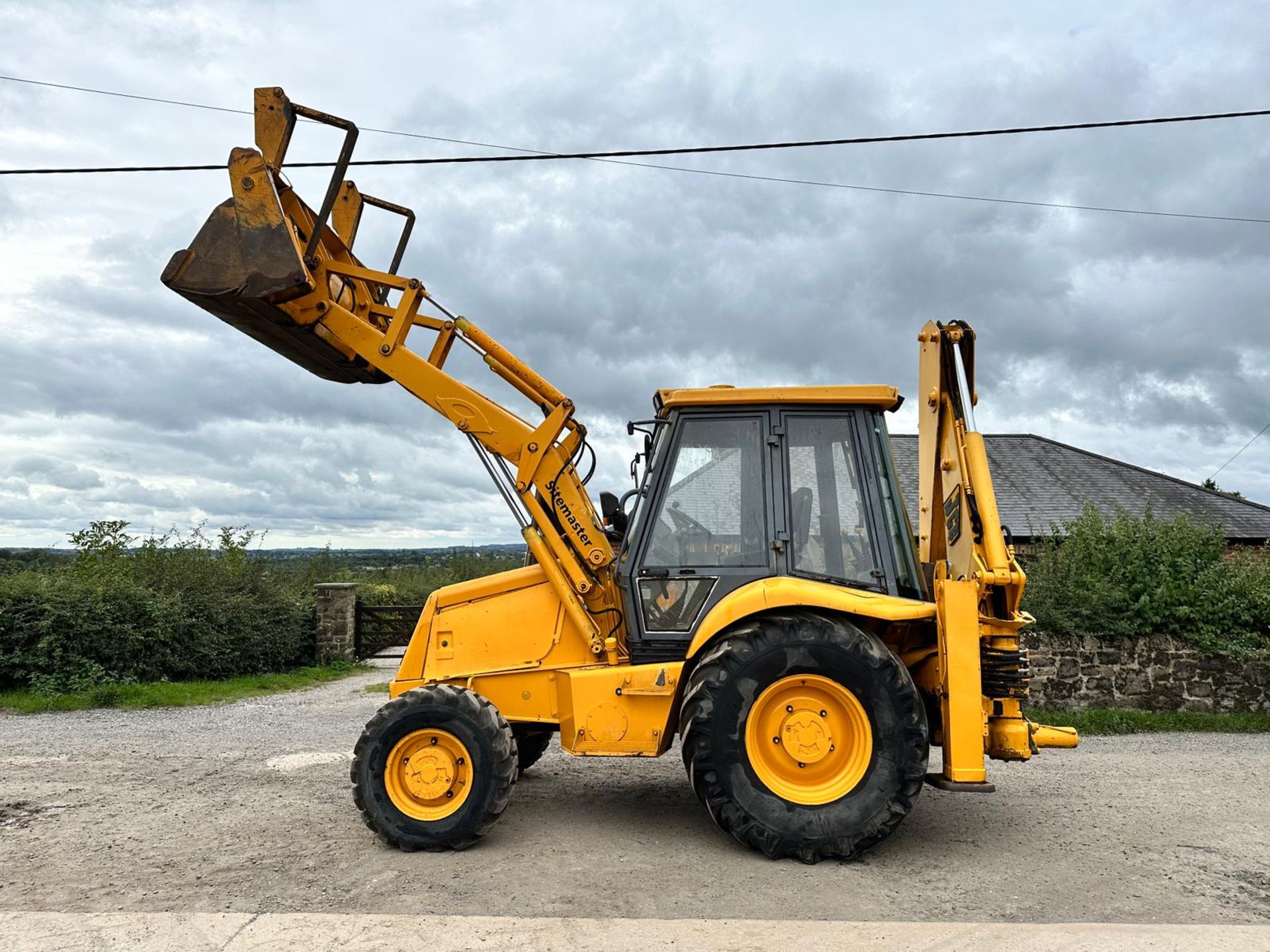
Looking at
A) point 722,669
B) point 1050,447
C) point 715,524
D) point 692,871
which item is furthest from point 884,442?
point 1050,447

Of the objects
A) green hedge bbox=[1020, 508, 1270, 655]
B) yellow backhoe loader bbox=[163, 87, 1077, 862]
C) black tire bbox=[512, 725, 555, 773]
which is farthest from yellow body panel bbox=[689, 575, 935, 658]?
green hedge bbox=[1020, 508, 1270, 655]

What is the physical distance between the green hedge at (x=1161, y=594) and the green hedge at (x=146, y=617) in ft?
35.4

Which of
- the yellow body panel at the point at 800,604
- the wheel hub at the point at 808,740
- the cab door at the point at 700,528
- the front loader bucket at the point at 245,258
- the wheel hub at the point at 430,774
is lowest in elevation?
the wheel hub at the point at 430,774

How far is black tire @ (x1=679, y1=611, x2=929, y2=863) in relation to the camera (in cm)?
521

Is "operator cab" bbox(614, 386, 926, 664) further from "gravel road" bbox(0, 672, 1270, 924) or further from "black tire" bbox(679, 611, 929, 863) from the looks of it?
"gravel road" bbox(0, 672, 1270, 924)

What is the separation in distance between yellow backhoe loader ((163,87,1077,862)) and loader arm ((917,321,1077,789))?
0.7 inches

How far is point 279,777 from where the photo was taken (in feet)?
24.5

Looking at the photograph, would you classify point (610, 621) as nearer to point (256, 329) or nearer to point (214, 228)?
point (256, 329)

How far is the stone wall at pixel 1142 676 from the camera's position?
10.6 meters

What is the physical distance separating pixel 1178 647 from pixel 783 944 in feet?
28.1

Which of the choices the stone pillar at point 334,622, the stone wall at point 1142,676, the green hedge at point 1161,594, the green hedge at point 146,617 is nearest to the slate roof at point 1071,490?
the green hedge at point 1161,594

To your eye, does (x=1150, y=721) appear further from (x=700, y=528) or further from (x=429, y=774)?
(x=429, y=774)

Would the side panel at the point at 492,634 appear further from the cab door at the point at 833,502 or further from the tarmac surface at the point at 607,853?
the cab door at the point at 833,502

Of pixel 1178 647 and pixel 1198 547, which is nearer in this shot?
pixel 1178 647
